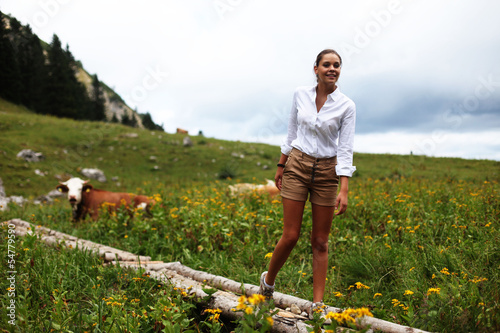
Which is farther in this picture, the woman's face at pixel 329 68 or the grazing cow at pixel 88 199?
the grazing cow at pixel 88 199

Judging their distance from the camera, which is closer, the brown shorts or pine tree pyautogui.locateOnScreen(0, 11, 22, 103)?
the brown shorts

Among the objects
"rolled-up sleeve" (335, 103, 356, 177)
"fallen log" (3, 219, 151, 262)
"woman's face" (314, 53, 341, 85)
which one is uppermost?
"woman's face" (314, 53, 341, 85)

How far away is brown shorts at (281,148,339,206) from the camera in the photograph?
298cm

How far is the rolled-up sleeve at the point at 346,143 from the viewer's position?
2877mm

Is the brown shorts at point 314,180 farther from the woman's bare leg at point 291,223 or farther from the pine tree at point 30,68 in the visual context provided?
the pine tree at point 30,68

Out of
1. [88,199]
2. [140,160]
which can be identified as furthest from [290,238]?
[140,160]

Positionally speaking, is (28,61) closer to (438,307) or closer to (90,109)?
(90,109)

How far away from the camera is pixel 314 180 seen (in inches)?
117

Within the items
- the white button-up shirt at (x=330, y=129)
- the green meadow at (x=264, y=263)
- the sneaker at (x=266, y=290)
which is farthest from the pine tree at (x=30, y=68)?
the white button-up shirt at (x=330, y=129)

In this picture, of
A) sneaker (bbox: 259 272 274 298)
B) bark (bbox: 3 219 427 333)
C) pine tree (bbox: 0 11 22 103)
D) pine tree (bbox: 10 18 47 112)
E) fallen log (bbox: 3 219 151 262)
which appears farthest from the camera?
pine tree (bbox: 10 18 47 112)

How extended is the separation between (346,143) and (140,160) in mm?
18211

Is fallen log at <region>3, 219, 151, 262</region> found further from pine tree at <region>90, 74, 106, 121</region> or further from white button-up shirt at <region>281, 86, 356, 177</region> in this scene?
pine tree at <region>90, 74, 106, 121</region>

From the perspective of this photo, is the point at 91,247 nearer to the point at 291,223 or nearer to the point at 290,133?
the point at 291,223

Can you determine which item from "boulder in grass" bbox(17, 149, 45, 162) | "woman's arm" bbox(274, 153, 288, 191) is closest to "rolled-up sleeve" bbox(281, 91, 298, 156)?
"woman's arm" bbox(274, 153, 288, 191)
